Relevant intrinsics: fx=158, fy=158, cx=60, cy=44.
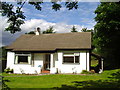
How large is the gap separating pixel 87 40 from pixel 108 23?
5.27 m

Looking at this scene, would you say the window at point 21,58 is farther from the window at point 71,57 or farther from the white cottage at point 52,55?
the window at point 71,57

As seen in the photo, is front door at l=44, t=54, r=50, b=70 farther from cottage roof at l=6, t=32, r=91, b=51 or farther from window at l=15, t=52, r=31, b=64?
window at l=15, t=52, r=31, b=64

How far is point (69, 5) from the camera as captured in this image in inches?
332

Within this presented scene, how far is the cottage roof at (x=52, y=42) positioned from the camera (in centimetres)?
2333

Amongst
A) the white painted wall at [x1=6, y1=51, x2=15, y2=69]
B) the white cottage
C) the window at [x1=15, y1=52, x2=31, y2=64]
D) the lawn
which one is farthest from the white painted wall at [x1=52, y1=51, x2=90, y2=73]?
the white painted wall at [x1=6, y1=51, x2=15, y2=69]

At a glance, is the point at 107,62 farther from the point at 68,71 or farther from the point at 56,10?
the point at 56,10

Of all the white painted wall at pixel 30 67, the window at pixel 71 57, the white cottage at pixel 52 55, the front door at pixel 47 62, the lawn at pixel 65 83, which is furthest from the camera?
the front door at pixel 47 62

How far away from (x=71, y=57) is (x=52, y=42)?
15.4ft

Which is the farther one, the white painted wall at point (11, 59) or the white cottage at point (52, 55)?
the white painted wall at point (11, 59)

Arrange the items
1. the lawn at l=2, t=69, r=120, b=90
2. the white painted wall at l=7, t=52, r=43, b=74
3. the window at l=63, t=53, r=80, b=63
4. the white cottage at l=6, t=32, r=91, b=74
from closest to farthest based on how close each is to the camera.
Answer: the lawn at l=2, t=69, r=120, b=90, the white cottage at l=6, t=32, r=91, b=74, the window at l=63, t=53, r=80, b=63, the white painted wall at l=7, t=52, r=43, b=74

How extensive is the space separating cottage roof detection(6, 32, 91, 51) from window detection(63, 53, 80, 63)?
1.01 meters

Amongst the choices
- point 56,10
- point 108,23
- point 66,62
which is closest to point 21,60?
point 66,62

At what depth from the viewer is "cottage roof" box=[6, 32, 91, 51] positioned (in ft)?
76.5

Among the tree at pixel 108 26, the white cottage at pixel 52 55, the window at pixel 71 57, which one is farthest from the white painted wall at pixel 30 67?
the tree at pixel 108 26
